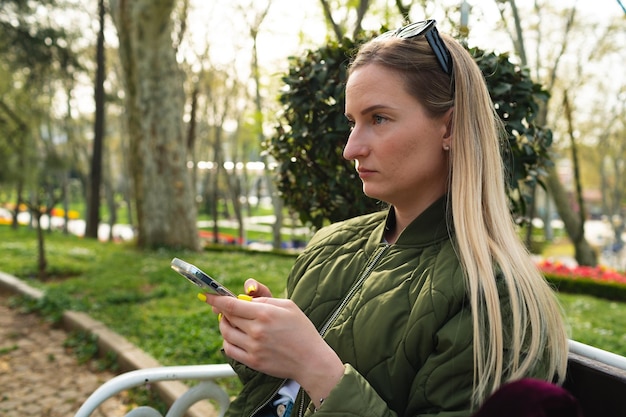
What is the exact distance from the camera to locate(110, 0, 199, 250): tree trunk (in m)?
9.59

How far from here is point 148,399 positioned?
368 centimetres

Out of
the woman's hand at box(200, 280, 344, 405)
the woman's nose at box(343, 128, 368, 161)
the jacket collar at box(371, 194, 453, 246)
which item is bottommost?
the woman's hand at box(200, 280, 344, 405)

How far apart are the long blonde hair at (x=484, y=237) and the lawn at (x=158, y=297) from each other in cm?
307

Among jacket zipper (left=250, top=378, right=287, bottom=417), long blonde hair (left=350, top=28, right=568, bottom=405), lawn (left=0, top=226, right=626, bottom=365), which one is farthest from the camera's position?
lawn (left=0, top=226, right=626, bottom=365)

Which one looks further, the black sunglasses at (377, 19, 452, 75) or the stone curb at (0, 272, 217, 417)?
the stone curb at (0, 272, 217, 417)

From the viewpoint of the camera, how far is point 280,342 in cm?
121

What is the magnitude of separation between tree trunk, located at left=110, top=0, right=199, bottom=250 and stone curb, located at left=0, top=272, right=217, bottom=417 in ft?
12.6

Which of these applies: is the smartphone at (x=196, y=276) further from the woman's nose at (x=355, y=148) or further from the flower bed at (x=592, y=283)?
the flower bed at (x=592, y=283)

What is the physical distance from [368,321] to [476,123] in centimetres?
59

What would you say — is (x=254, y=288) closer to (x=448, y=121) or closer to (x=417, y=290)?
(x=417, y=290)

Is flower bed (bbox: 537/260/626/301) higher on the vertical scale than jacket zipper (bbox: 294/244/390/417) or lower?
lower

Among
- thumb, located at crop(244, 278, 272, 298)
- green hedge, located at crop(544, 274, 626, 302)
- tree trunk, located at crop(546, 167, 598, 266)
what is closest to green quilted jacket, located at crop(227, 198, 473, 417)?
thumb, located at crop(244, 278, 272, 298)

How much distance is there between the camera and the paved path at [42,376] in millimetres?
3689

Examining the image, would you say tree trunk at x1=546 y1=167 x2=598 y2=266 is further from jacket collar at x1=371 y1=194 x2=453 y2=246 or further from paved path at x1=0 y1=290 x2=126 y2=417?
jacket collar at x1=371 y1=194 x2=453 y2=246
